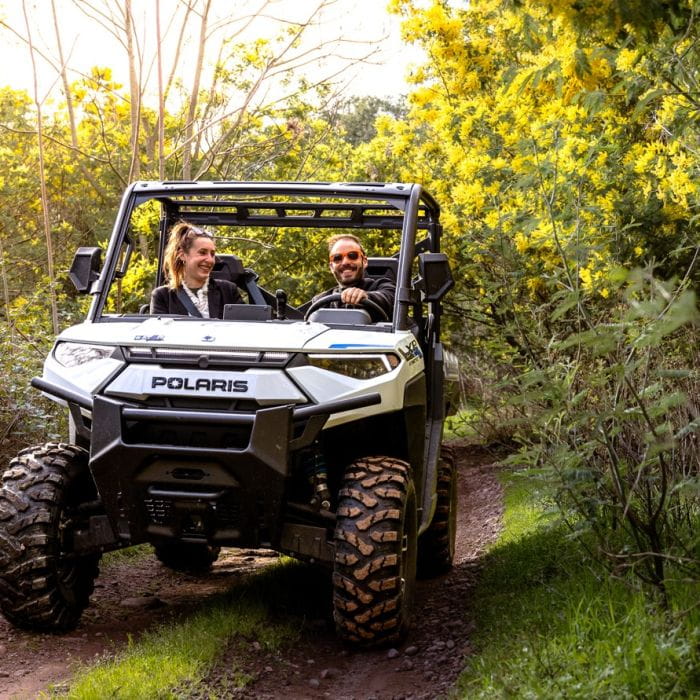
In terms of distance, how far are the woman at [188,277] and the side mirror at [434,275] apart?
1331mm

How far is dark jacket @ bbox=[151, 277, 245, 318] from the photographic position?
20.5 feet

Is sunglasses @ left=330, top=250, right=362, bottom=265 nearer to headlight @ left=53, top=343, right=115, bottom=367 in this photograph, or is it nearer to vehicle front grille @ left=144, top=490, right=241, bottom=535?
headlight @ left=53, top=343, right=115, bottom=367

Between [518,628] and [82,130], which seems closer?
[518,628]

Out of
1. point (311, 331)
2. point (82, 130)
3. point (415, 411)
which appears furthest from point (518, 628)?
point (82, 130)

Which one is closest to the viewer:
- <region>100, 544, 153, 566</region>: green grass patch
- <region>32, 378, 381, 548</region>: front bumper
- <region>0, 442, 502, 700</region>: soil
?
<region>0, 442, 502, 700</region>: soil

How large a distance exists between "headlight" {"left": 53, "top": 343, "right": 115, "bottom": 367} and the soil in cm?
132

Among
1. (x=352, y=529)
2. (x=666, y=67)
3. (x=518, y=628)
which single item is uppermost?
(x=666, y=67)

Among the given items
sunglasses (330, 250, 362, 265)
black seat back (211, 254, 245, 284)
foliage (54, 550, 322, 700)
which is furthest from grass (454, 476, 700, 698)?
black seat back (211, 254, 245, 284)

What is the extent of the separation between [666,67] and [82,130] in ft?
43.2

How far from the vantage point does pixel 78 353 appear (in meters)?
5.37

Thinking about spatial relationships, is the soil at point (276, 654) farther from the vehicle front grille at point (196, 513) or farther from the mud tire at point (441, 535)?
the vehicle front grille at point (196, 513)

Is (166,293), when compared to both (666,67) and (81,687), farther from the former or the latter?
(666,67)

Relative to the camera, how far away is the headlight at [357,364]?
16.6 ft

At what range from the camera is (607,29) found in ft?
12.9
